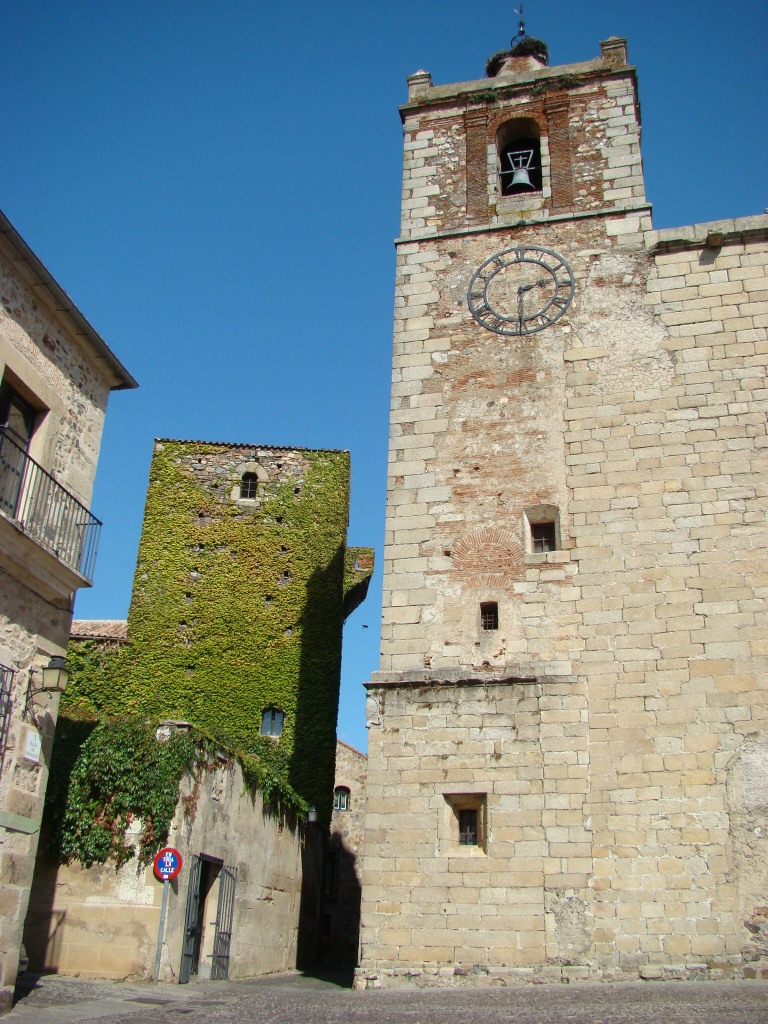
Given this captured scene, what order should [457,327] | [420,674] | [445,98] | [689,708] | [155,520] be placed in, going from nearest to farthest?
[689,708]
[420,674]
[457,327]
[445,98]
[155,520]

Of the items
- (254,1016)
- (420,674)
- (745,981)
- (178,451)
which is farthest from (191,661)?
(745,981)

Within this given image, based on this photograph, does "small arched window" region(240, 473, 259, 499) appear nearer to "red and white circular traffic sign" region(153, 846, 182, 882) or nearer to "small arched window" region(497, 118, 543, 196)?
"small arched window" region(497, 118, 543, 196)

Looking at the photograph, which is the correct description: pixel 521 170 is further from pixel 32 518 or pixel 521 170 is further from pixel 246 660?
pixel 246 660

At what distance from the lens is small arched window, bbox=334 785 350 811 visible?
24875 mm

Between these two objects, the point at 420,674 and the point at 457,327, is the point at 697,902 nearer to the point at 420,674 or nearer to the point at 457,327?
the point at 420,674

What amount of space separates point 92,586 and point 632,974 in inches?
250

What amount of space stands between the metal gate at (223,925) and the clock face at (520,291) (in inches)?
301

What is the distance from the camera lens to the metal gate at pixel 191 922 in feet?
34.0

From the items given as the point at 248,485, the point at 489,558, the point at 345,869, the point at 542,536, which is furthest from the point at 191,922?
the point at 345,869

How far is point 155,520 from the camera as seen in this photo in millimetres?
18172

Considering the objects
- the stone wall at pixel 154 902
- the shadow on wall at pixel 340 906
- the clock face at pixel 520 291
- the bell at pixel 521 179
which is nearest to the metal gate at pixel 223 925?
the stone wall at pixel 154 902

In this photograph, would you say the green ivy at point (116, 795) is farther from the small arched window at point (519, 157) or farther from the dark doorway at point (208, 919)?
the small arched window at point (519, 157)

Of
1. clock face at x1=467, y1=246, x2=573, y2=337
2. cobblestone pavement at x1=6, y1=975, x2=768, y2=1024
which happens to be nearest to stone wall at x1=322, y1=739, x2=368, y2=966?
cobblestone pavement at x1=6, y1=975, x2=768, y2=1024

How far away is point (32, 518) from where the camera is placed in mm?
8695
